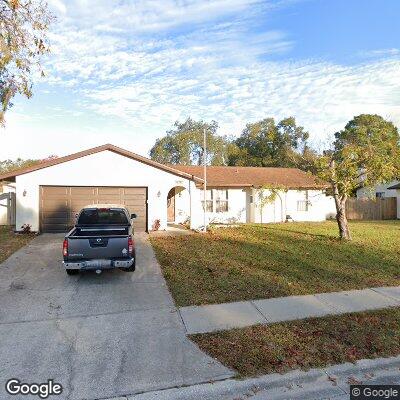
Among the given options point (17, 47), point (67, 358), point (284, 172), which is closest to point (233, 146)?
point (284, 172)

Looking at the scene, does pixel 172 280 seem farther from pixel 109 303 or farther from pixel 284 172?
pixel 284 172

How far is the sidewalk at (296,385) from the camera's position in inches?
155

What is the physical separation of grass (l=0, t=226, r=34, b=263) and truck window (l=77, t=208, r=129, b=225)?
309 centimetres

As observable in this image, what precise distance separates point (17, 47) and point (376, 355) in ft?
39.7

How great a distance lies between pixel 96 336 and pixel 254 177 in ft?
61.5

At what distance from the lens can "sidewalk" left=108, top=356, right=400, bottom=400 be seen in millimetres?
3945

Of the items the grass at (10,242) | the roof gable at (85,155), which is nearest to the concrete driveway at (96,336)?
the grass at (10,242)

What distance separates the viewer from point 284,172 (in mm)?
25219

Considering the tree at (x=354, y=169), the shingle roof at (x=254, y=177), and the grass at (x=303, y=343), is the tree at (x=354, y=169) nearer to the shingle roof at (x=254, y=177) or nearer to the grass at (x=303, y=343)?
the shingle roof at (x=254, y=177)

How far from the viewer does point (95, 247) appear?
768 centimetres

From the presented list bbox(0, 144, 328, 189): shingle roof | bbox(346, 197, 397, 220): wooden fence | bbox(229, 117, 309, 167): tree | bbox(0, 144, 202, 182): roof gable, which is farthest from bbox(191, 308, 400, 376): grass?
bbox(229, 117, 309, 167): tree

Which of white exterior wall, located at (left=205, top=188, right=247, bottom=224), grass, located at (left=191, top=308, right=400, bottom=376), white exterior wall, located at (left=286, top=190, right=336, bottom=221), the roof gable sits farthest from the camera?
white exterior wall, located at (left=286, top=190, right=336, bottom=221)

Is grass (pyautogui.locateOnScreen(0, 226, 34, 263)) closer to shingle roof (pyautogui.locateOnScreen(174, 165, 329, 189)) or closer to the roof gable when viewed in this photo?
the roof gable

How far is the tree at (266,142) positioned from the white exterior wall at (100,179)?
89.0ft
